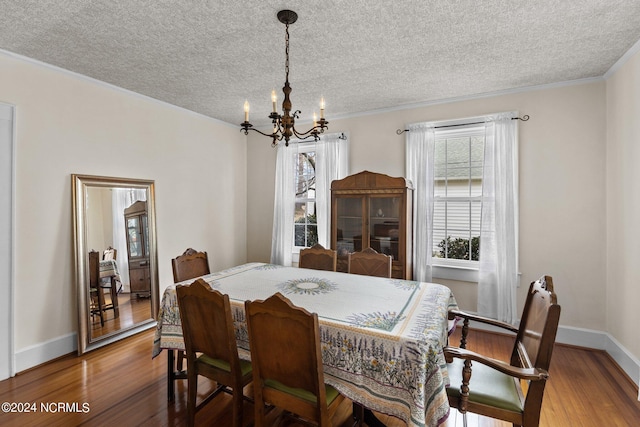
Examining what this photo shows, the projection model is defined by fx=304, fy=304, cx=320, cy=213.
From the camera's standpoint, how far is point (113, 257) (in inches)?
128

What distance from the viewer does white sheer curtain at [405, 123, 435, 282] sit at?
3.74 meters

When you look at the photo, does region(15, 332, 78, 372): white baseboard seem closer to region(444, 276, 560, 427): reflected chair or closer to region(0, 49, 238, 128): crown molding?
region(0, 49, 238, 128): crown molding

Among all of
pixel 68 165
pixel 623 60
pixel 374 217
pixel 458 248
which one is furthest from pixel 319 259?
pixel 623 60

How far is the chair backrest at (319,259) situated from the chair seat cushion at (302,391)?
1540mm

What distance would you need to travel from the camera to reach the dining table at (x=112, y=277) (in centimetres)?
317

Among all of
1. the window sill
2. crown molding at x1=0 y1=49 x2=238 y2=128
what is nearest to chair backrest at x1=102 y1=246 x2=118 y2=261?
crown molding at x1=0 y1=49 x2=238 y2=128

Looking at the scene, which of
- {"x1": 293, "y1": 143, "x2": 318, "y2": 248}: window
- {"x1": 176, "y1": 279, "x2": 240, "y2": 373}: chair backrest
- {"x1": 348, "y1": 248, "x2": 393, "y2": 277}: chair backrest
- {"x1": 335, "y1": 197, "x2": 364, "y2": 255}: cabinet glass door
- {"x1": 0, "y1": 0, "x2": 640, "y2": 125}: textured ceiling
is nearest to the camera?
{"x1": 176, "y1": 279, "x2": 240, "y2": 373}: chair backrest

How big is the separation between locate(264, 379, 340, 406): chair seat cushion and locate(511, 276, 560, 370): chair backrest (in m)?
1.01

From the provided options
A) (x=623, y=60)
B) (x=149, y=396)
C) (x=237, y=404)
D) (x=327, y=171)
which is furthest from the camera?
(x=327, y=171)

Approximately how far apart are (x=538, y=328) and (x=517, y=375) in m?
0.30

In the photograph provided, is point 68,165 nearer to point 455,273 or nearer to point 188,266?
point 188,266

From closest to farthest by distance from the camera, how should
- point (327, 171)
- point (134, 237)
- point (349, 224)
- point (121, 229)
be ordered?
point (121, 229)
point (134, 237)
point (349, 224)
point (327, 171)

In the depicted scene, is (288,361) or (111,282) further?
(111,282)

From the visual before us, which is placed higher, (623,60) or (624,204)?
(623,60)
